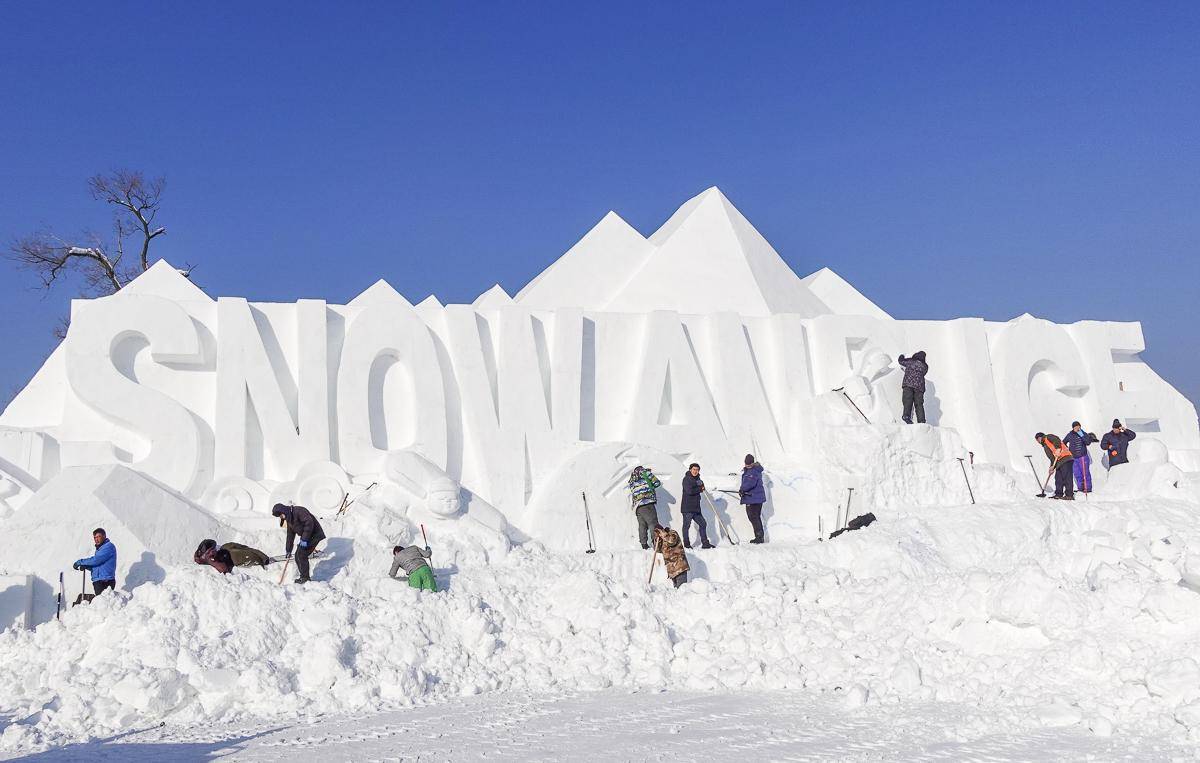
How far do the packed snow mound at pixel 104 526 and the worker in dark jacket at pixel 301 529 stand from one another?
1.15 metres

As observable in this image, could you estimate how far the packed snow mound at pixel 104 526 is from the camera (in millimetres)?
10734

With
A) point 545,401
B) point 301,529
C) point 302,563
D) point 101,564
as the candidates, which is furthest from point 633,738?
point 545,401

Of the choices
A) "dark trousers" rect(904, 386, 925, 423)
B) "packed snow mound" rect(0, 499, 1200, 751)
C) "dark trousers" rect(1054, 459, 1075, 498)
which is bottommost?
"packed snow mound" rect(0, 499, 1200, 751)

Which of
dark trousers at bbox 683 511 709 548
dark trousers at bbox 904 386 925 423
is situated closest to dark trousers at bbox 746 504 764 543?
dark trousers at bbox 683 511 709 548

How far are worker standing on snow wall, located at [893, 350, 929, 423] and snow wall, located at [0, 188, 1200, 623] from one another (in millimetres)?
429

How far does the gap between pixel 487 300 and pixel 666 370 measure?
800cm

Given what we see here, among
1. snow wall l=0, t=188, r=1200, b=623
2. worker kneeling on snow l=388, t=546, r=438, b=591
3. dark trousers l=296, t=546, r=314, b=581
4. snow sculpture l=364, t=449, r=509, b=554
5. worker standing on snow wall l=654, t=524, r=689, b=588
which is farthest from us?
snow wall l=0, t=188, r=1200, b=623

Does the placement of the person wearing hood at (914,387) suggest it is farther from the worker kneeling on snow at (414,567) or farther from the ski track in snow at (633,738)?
the ski track in snow at (633,738)

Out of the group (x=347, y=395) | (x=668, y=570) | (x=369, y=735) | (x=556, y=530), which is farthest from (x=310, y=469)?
(x=369, y=735)

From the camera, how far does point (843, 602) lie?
10.0m

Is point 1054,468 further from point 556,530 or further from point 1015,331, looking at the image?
point 556,530

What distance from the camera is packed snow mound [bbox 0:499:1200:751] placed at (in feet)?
25.2

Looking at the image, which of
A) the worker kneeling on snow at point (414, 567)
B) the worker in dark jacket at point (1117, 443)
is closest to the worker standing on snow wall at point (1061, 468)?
the worker in dark jacket at point (1117, 443)

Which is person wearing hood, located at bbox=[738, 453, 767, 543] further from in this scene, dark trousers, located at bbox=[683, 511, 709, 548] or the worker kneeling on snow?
the worker kneeling on snow
